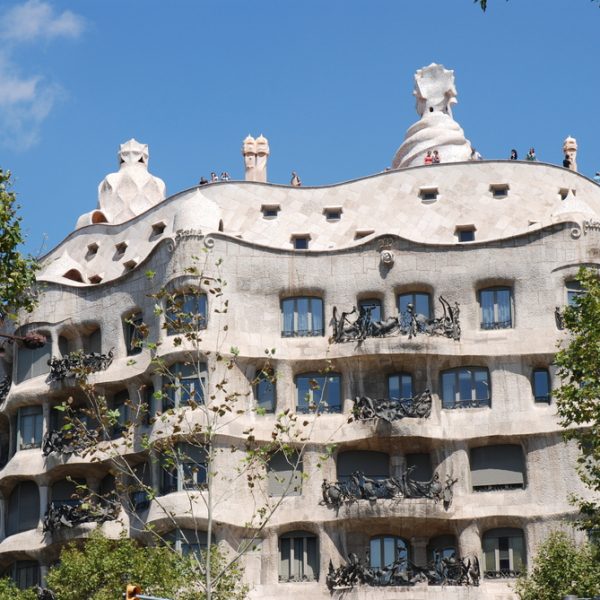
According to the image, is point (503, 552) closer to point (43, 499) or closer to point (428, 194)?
point (428, 194)

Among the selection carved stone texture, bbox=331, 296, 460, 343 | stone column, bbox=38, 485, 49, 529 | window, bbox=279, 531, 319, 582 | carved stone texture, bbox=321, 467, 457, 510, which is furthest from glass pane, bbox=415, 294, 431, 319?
stone column, bbox=38, 485, 49, 529

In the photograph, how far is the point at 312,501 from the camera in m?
50.9

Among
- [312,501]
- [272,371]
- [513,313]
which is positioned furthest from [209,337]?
[513,313]

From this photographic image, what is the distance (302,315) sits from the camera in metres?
53.7

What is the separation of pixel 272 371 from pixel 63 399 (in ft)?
26.0

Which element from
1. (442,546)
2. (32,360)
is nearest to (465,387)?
(442,546)

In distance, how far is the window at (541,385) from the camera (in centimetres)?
5157

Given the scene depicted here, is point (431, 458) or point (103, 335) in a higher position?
point (103, 335)

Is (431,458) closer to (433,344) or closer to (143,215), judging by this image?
(433,344)

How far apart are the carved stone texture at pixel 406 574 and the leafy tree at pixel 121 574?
3286mm

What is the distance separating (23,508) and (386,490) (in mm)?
13309

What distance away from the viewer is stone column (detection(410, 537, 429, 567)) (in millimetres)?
50781

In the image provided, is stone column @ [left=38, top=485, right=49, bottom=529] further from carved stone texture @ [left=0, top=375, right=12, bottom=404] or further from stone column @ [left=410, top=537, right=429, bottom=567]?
stone column @ [left=410, top=537, right=429, bottom=567]

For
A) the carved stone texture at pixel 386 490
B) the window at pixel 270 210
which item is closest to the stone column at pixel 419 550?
the carved stone texture at pixel 386 490
